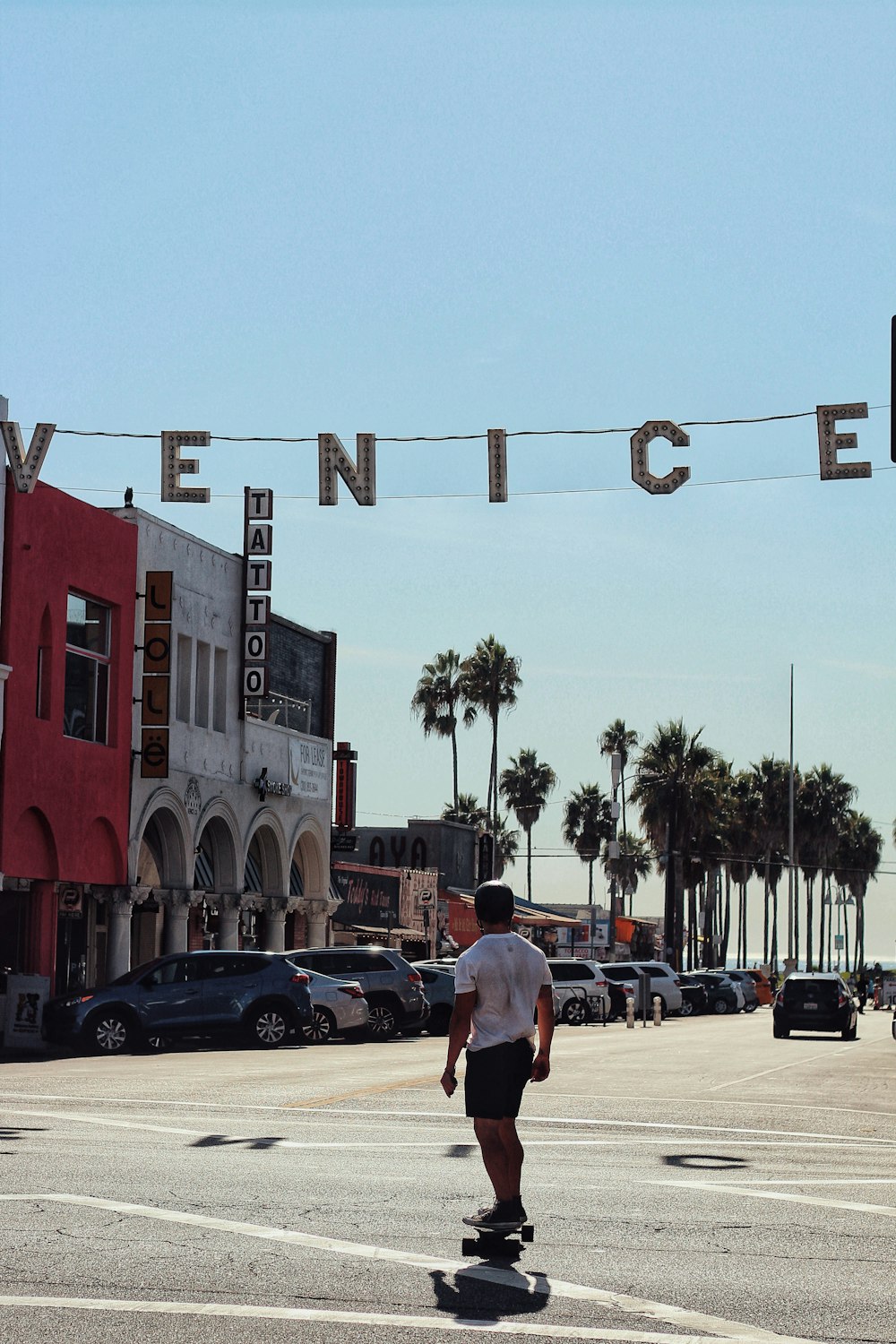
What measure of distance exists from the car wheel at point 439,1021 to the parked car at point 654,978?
15.1m

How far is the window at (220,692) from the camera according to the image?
1661 inches

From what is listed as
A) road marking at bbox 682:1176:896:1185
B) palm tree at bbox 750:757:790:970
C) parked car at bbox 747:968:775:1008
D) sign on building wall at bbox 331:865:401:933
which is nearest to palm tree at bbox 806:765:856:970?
palm tree at bbox 750:757:790:970

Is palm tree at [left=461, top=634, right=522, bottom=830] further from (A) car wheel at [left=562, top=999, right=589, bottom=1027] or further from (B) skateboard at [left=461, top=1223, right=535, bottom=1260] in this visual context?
(B) skateboard at [left=461, top=1223, right=535, bottom=1260]

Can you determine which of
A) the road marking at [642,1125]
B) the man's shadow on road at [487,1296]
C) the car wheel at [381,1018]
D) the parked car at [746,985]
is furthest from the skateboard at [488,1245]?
the parked car at [746,985]

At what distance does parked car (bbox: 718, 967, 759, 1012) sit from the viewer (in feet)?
208

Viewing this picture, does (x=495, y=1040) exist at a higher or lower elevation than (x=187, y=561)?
lower

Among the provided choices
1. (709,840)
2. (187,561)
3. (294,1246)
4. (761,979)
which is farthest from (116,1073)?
(709,840)

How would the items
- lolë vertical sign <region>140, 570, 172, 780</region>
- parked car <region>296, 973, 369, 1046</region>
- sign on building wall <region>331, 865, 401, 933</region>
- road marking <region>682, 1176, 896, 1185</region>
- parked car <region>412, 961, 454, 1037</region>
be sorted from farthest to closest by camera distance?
sign on building wall <region>331, 865, 401, 933</region>, lolë vertical sign <region>140, 570, 172, 780</region>, parked car <region>412, 961, 454, 1037</region>, parked car <region>296, 973, 369, 1046</region>, road marking <region>682, 1176, 896, 1185</region>

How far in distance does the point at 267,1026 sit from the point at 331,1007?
208cm

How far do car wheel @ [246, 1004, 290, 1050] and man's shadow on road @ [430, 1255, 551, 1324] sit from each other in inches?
834

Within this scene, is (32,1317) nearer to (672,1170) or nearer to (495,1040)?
(495,1040)

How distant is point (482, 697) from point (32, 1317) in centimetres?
8182

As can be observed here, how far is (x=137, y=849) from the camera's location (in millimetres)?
37406

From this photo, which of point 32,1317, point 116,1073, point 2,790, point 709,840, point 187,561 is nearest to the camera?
point 32,1317
